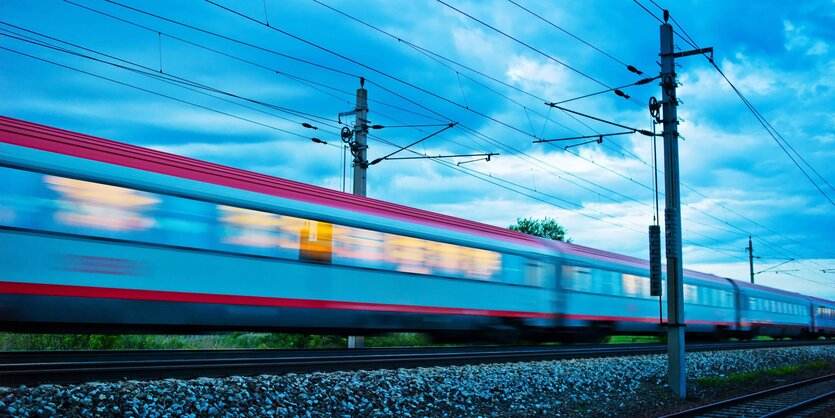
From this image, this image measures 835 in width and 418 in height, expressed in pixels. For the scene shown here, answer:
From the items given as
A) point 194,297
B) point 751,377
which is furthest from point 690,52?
point 194,297

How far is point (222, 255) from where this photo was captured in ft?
38.5

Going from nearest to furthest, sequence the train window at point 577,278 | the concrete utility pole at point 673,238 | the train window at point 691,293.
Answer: the concrete utility pole at point 673,238
the train window at point 577,278
the train window at point 691,293

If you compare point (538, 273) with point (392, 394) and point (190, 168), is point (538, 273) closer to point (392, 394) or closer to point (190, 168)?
point (392, 394)

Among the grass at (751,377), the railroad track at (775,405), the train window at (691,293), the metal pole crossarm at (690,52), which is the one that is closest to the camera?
the railroad track at (775,405)

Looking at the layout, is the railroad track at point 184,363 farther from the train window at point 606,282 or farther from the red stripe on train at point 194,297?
the train window at point 606,282

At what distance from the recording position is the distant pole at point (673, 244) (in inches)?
570

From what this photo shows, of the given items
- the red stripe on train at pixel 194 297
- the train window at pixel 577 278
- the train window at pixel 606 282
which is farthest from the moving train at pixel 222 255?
the train window at pixel 606 282

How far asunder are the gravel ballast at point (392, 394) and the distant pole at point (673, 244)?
714mm

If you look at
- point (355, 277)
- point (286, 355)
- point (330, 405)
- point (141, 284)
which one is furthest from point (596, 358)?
point (141, 284)

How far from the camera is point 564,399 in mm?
12242

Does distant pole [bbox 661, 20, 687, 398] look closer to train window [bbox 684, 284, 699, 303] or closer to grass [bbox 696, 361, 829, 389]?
grass [bbox 696, 361, 829, 389]

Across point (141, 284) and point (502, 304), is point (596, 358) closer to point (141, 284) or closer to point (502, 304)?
point (502, 304)

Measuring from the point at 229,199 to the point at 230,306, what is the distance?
1.92 metres

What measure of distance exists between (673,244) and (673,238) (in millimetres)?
132
